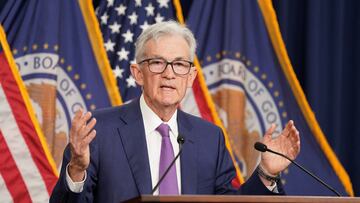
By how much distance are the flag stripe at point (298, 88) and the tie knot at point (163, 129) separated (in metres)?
2.17

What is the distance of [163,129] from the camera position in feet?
11.4

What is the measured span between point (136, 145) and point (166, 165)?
16cm

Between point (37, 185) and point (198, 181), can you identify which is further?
point (37, 185)

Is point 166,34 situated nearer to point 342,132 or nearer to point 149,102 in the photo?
point 149,102

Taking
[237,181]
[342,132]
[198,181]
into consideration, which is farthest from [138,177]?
[342,132]

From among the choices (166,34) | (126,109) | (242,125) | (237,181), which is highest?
(166,34)

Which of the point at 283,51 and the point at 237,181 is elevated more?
the point at 283,51

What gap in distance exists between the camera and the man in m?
3.28

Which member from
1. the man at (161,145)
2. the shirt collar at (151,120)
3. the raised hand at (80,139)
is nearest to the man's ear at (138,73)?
the man at (161,145)

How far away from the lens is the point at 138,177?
131 inches

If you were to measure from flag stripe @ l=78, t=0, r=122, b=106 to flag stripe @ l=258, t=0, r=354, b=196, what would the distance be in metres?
1.19

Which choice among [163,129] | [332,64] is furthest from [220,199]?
[332,64]

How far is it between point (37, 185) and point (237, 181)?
1.30m

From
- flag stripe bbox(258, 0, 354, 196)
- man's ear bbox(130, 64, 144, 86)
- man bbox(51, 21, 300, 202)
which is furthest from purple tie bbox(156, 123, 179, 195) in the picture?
flag stripe bbox(258, 0, 354, 196)
